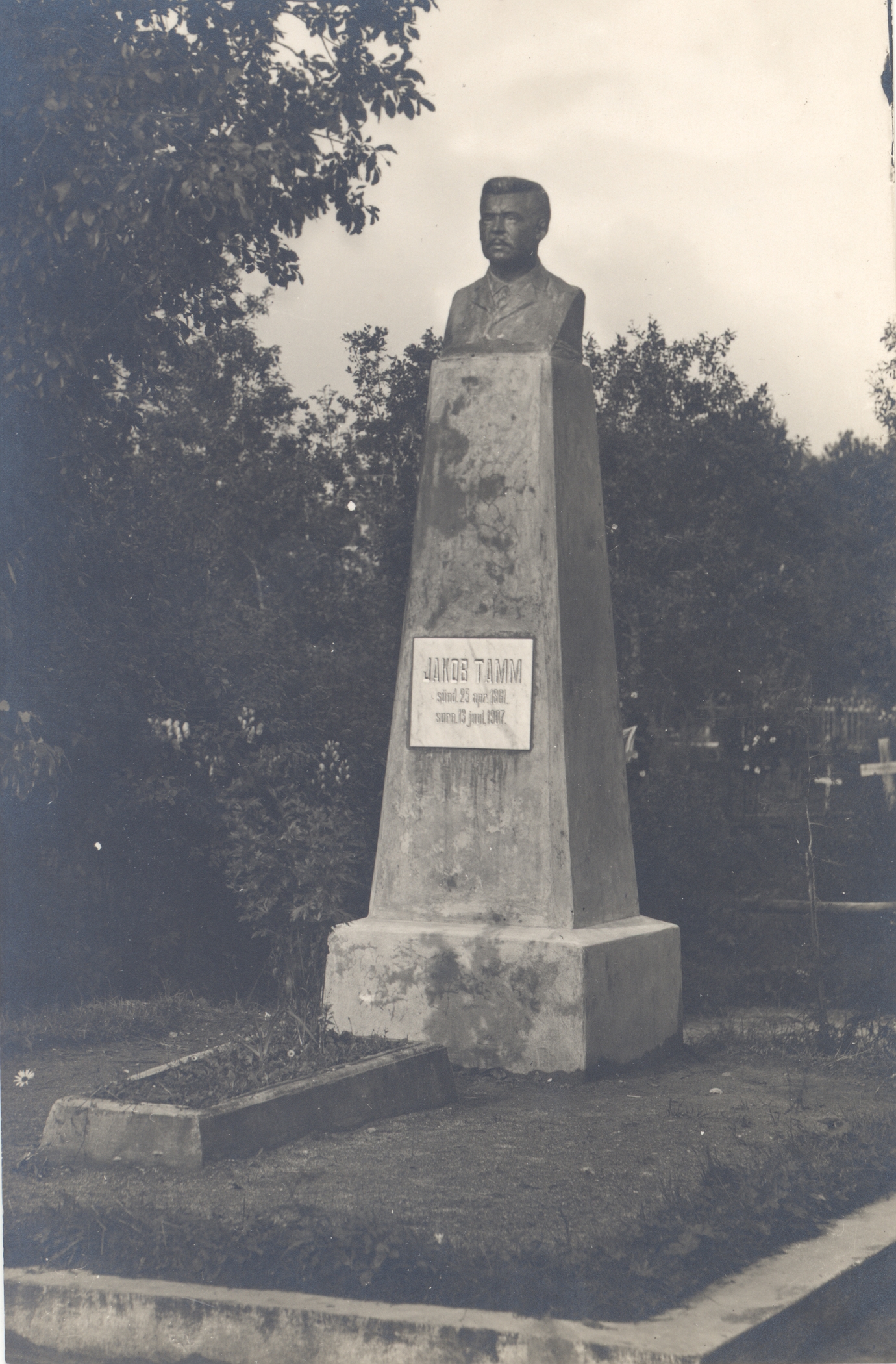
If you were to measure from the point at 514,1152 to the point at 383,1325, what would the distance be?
Result: 4.63ft

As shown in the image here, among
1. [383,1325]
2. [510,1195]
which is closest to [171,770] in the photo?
[510,1195]

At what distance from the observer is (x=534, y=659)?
252 inches

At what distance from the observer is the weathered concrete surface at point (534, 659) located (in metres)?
6.36

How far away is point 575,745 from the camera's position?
6.45 m

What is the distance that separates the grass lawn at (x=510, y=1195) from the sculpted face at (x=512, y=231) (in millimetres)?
3558

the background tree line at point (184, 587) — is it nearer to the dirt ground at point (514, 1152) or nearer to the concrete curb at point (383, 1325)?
the dirt ground at point (514, 1152)

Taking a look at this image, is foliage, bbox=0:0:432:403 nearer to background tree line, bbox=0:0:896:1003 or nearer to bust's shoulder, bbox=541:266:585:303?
background tree line, bbox=0:0:896:1003

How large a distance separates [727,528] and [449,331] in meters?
11.9

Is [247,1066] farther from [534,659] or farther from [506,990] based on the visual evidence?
[534,659]

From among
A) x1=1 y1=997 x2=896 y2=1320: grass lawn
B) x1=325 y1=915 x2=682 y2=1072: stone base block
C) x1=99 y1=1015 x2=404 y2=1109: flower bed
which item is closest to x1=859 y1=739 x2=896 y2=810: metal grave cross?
x1=325 y1=915 x2=682 y2=1072: stone base block

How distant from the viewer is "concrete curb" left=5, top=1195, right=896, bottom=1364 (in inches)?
139

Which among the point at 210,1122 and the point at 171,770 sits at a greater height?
the point at 171,770

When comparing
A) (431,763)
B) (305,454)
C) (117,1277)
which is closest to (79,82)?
(431,763)

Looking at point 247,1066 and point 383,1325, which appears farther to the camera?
point 247,1066
